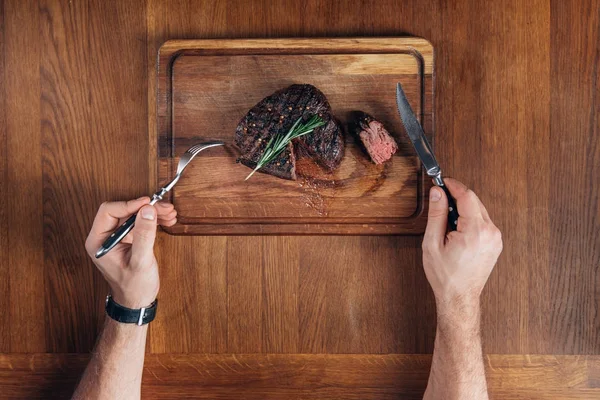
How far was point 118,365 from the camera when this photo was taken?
1.64 meters

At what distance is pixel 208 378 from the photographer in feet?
5.79

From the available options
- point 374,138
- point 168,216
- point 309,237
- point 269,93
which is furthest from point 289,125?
point 168,216

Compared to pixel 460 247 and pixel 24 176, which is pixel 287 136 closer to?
pixel 460 247

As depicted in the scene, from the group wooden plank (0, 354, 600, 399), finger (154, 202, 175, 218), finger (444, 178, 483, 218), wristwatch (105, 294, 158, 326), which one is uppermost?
finger (444, 178, 483, 218)

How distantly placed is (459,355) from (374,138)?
2.42 ft

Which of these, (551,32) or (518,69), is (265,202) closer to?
(518,69)

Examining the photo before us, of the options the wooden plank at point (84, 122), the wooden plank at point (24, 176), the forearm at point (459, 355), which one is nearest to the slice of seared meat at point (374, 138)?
the forearm at point (459, 355)

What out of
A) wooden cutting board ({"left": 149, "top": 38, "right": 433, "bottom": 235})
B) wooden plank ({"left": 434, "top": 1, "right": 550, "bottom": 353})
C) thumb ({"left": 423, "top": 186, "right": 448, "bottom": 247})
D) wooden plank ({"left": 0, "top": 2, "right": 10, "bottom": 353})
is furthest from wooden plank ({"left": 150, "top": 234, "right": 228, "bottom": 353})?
wooden plank ({"left": 434, "top": 1, "right": 550, "bottom": 353})

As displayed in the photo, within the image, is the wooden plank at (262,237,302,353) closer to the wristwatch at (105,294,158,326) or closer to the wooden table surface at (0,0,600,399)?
the wooden table surface at (0,0,600,399)

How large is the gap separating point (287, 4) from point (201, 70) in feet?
1.19

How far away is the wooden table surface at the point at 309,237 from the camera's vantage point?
1.70m

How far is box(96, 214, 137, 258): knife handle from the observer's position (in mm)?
1539

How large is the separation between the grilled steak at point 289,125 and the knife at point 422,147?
21cm

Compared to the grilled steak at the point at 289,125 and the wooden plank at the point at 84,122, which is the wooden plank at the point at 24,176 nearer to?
the wooden plank at the point at 84,122
